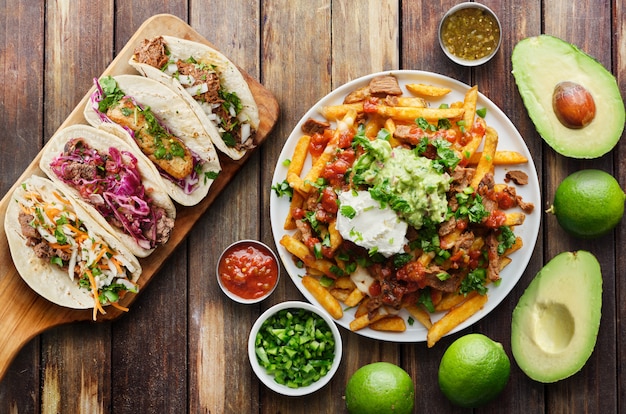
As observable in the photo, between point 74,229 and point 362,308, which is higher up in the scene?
point 74,229

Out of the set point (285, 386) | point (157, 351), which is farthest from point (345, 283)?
point (157, 351)

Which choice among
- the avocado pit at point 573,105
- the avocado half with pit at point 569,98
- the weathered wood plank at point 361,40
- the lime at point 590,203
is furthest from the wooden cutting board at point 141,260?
the lime at point 590,203

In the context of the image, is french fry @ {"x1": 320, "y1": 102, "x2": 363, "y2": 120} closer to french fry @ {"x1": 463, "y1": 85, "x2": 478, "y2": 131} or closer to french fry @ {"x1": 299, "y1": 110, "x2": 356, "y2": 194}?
french fry @ {"x1": 299, "y1": 110, "x2": 356, "y2": 194}

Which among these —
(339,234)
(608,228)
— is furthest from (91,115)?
(608,228)

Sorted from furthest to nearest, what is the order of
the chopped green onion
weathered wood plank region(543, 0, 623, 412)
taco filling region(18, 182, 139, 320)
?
1. weathered wood plank region(543, 0, 623, 412)
2. the chopped green onion
3. taco filling region(18, 182, 139, 320)

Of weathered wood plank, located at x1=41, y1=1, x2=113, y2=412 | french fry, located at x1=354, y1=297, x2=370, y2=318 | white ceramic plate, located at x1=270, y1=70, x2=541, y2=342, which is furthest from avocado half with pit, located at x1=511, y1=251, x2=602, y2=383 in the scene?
weathered wood plank, located at x1=41, y1=1, x2=113, y2=412

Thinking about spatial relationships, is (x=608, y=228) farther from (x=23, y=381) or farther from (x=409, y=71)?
(x=23, y=381)

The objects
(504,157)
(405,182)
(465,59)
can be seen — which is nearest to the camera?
(405,182)

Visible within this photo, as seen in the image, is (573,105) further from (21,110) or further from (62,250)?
(21,110)
